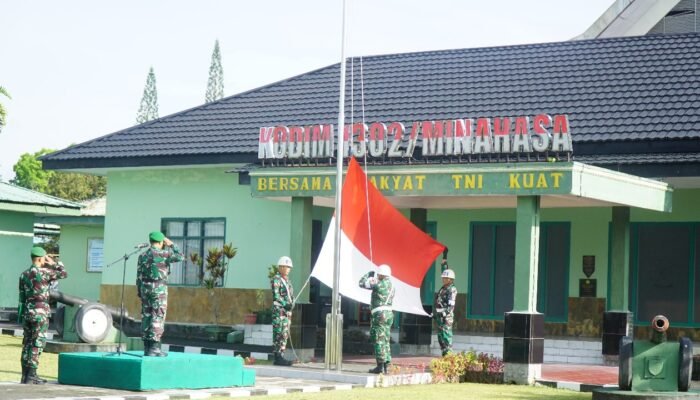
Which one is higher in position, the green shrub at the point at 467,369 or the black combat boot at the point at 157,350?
the black combat boot at the point at 157,350

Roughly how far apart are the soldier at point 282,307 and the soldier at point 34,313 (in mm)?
4607

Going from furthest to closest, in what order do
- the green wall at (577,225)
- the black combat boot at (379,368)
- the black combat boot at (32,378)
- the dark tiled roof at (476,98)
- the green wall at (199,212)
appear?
1. the green wall at (199,212)
2. the dark tiled roof at (476,98)
3. the green wall at (577,225)
4. the black combat boot at (379,368)
5. the black combat boot at (32,378)

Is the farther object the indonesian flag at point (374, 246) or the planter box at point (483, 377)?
the indonesian flag at point (374, 246)

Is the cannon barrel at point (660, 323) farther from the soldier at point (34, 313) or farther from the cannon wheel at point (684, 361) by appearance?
the soldier at point (34, 313)

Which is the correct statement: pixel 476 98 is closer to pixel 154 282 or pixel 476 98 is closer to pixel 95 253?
pixel 154 282

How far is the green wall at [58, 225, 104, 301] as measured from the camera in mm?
35031

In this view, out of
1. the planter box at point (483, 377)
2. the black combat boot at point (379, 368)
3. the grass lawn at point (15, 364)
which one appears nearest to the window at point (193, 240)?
the grass lawn at point (15, 364)

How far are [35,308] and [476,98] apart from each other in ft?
44.3

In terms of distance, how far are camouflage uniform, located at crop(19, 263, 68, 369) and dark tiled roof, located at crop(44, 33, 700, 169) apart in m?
10.9

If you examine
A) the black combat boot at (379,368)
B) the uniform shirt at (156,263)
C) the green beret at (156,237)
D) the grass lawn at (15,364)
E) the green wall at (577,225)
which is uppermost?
the green wall at (577,225)

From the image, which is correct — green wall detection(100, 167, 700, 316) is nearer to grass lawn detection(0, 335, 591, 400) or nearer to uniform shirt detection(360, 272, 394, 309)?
uniform shirt detection(360, 272, 394, 309)

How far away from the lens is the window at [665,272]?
24.2 metres

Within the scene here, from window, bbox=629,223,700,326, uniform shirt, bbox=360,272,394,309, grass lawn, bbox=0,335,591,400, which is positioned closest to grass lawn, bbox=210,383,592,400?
grass lawn, bbox=0,335,591,400

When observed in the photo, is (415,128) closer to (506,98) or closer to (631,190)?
(631,190)
